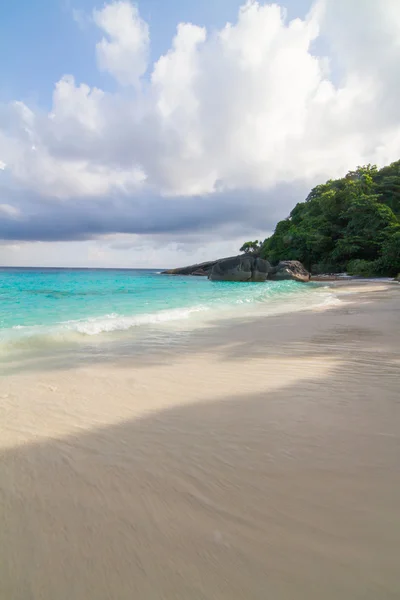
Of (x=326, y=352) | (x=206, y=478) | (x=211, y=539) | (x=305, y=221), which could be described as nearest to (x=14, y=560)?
(x=211, y=539)

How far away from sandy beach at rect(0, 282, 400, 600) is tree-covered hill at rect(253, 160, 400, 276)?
3780cm

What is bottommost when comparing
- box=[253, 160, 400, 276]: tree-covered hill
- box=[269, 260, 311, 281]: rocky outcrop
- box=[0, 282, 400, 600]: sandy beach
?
box=[0, 282, 400, 600]: sandy beach

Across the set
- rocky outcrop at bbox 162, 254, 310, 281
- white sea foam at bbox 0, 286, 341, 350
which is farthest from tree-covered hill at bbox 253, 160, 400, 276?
white sea foam at bbox 0, 286, 341, 350

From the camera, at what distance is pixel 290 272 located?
4072 cm

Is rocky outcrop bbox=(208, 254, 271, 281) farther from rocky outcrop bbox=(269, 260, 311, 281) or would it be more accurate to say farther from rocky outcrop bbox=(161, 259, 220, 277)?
rocky outcrop bbox=(161, 259, 220, 277)

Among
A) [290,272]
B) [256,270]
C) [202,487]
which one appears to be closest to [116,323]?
[202,487]

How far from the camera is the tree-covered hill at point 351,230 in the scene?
39062 millimetres

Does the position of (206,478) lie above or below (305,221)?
below

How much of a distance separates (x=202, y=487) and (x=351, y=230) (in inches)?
1876

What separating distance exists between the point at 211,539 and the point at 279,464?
847 millimetres

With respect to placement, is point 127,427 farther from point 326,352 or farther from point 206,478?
point 326,352

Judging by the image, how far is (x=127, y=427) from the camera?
3127mm

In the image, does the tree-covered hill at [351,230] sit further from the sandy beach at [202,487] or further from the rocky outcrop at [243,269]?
the sandy beach at [202,487]

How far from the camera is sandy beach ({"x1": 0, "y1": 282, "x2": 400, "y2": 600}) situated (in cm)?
148
